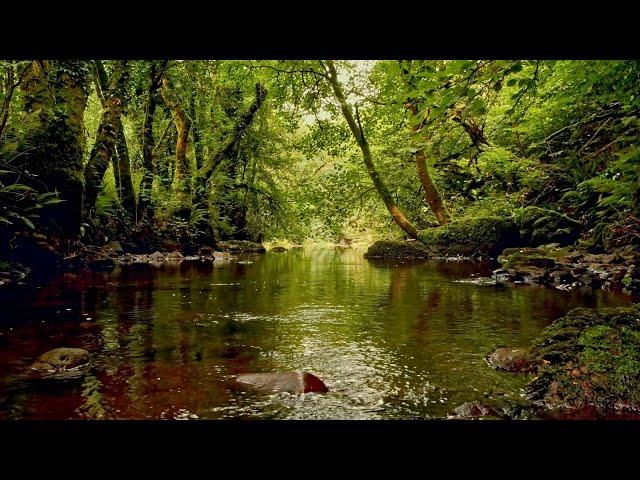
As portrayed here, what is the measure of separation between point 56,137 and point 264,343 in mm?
9817

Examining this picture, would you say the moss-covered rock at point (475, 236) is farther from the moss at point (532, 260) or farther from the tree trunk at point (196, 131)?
the tree trunk at point (196, 131)

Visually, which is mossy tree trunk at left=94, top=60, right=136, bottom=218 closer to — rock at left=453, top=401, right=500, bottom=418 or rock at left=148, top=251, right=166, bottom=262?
rock at left=148, top=251, right=166, bottom=262

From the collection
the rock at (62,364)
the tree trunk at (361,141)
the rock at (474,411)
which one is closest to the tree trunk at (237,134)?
the tree trunk at (361,141)

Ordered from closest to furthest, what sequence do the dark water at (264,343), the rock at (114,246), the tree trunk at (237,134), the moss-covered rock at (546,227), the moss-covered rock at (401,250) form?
the dark water at (264,343), the moss-covered rock at (546,227), the rock at (114,246), the tree trunk at (237,134), the moss-covered rock at (401,250)

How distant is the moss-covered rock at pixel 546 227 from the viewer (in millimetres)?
14703

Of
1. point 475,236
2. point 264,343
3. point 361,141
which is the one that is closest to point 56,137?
point 264,343

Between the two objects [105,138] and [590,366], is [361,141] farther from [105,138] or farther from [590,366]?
[590,366]

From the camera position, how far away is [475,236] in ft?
59.4

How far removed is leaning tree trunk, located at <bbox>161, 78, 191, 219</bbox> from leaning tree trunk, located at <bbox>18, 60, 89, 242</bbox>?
6.13m

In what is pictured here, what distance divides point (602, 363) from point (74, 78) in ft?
43.6

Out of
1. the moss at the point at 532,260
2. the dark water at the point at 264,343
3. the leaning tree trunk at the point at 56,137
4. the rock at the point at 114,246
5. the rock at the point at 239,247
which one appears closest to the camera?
the dark water at the point at 264,343

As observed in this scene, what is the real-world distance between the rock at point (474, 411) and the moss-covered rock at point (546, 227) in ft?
41.8

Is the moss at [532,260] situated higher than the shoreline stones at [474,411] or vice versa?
the moss at [532,260]
